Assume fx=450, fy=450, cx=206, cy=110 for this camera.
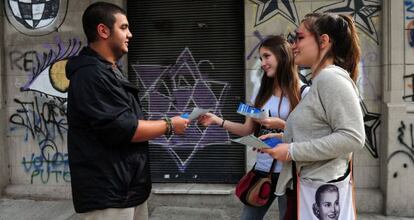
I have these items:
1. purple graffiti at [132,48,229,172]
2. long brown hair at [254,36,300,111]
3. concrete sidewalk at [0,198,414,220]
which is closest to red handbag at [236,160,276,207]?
long brown hair at [254,36,300,111]

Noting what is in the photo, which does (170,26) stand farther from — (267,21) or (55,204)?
(55,204)

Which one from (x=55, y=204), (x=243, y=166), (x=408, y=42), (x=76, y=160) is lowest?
(x=55, y=204)

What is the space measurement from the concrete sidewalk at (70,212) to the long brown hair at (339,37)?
341 cm

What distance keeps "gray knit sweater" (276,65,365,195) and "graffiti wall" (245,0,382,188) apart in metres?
3.41

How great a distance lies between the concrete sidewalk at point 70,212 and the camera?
Result: 5.37 meters

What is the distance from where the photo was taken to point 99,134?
2.33 metres

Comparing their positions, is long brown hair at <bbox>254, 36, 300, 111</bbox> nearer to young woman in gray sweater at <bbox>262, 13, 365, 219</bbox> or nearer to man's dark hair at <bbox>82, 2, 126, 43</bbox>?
young woman in gray sweater at <bbox>262, 13, 365, 219</bbox>

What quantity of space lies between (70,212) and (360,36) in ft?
13.7

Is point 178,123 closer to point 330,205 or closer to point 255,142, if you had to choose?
point 255,142

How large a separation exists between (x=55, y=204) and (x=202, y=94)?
7.94ft

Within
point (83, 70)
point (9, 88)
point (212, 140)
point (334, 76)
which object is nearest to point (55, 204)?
point (9, 88)

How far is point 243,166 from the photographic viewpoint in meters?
6.04

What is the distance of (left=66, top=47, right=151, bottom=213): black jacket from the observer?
2303 millimetres

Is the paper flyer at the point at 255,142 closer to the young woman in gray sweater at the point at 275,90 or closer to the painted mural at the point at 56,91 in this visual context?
the young woman in gray sweater at the point at 275,90
